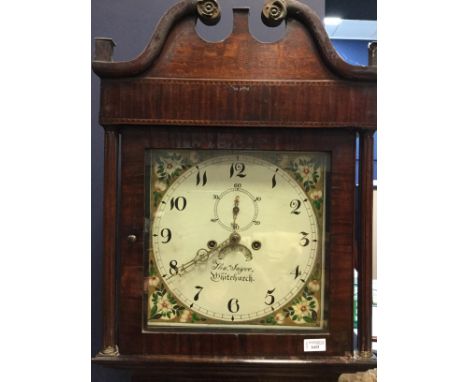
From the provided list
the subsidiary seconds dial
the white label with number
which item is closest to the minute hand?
the subsidiary seconds dial

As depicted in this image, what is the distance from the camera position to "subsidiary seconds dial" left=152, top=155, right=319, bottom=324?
32.3 inches

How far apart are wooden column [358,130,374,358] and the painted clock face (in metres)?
0.07

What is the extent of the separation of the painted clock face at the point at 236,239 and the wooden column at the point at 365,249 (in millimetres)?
74

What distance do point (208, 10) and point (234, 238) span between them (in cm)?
43

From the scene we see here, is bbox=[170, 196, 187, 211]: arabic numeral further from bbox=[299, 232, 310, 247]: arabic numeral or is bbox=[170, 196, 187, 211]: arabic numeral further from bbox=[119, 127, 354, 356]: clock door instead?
bbox=[299, 232, 310, 247]: arabic numeral

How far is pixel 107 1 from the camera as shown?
1.08 m

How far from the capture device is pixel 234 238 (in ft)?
2.69

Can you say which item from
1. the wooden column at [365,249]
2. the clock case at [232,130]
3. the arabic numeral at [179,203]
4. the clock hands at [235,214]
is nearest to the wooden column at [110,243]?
the clock case at [232,130]

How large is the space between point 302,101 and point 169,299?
0.46m

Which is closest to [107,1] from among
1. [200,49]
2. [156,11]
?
[156,11]

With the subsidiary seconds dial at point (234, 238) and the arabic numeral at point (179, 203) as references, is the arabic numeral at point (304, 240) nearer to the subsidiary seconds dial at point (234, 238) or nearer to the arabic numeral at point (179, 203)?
the subsidiary seconds dial at point (234, 238)

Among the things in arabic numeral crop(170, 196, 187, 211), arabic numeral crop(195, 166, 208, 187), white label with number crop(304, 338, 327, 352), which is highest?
arabic numeral crop(195, 166, 208, 187)

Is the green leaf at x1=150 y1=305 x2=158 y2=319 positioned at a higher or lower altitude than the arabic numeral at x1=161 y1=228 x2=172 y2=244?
lower
